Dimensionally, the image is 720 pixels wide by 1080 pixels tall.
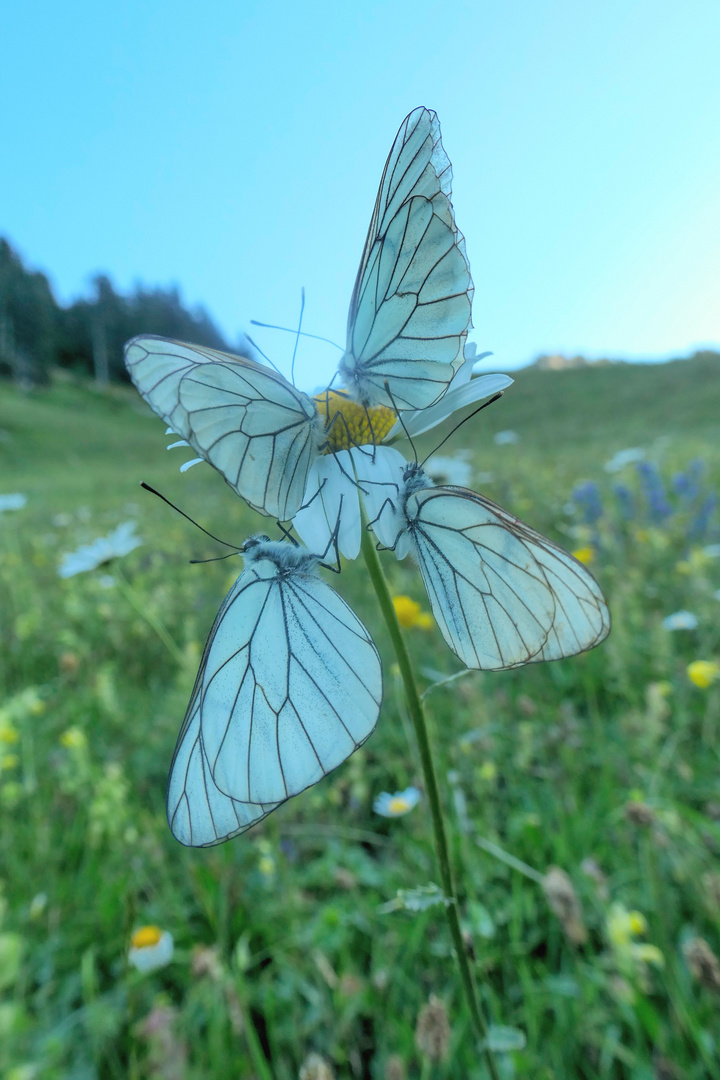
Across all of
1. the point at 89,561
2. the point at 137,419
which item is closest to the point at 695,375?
the point at 89,561

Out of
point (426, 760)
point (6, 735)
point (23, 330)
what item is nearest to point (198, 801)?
point (426, 760)

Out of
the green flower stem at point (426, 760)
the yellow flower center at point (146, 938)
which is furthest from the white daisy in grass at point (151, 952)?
the green flower stem at point (426, 760)

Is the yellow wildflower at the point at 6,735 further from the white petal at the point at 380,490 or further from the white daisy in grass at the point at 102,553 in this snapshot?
the white petal at the point at 380,490

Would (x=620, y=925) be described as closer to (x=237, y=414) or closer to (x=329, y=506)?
(x=329, y=506)

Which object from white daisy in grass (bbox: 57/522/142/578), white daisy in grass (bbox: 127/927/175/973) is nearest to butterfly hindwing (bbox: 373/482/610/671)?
white daisy in grass (bbox: 127/927/175/973)

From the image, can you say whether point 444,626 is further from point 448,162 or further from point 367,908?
point 367,908

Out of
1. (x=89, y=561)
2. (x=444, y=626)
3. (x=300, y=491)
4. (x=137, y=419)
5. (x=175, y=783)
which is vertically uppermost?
(x=300, y=491)
